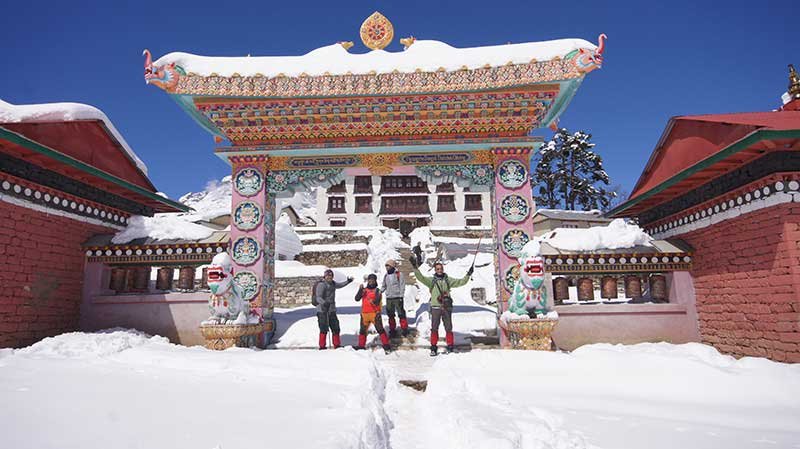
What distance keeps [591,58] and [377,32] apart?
424 cm

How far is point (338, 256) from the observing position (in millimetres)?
22562

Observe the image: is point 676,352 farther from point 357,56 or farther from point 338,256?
point 338,256

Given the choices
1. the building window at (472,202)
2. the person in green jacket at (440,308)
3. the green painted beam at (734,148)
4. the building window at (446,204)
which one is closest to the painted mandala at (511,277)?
the person in green jacket at (440,308)

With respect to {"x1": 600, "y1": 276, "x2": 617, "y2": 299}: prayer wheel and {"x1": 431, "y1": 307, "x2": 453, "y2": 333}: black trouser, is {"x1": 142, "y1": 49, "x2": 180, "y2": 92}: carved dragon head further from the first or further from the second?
{"x1": 600, "y1": 276, "x2": 617, "y2": 299}: prayer wheel

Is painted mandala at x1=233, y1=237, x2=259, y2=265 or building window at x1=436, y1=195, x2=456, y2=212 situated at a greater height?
building window at x1=436, y1=195, x2=456, y2=212

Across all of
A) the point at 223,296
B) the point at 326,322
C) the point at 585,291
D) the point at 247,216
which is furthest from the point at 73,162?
the point at 585,291

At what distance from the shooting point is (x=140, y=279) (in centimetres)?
845

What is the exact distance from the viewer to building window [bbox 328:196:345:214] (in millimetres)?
37719

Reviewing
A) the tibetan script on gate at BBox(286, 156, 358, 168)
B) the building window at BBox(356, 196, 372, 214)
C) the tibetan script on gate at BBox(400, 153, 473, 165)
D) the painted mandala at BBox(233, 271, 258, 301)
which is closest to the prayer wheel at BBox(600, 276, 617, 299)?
the tibetan script on gate at BBox(400, 153, 473, 165)

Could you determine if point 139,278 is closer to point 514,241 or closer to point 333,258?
point 514,241

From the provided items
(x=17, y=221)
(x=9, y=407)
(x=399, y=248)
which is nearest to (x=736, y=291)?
(x=9, y=407)

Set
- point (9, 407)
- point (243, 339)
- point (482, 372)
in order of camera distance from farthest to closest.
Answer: point (243, 339), point (482, 372), point (9, 407)

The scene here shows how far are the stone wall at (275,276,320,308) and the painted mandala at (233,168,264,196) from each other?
8.77 metres

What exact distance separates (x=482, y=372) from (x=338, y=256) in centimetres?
1800
